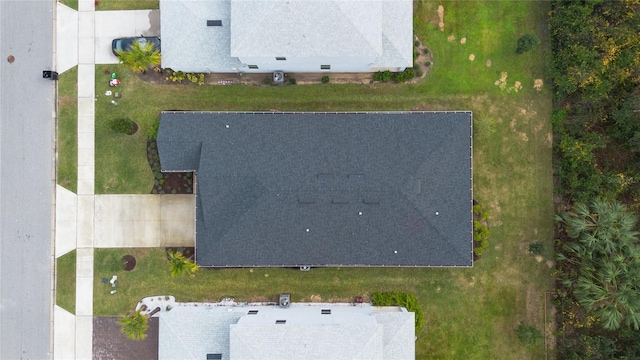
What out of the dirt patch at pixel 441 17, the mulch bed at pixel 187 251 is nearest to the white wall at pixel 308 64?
the dirt patch at pixel 441 17

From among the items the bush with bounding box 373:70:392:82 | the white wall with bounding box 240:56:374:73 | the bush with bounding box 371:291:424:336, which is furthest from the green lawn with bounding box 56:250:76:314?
the bush with bounding box 373:70:392:82

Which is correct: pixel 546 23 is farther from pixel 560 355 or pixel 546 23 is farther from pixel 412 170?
pixel 560 355

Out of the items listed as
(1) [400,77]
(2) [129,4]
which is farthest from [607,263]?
(2) [129,4]

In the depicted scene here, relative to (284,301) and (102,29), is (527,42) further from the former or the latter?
(102,29)

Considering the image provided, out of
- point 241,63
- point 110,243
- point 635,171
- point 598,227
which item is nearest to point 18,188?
point 110,243

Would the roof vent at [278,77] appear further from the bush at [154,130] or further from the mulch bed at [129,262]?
the mulch bed at [129,262]
